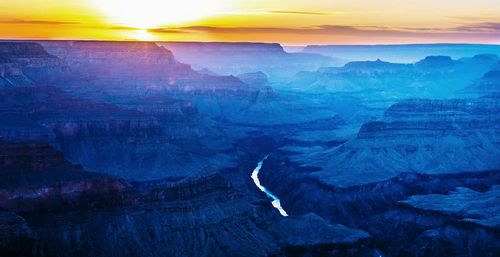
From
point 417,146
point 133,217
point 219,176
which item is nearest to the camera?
point 133,217

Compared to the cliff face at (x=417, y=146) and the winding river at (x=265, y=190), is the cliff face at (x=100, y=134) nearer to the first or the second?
the winding river at (x=265, y=190)

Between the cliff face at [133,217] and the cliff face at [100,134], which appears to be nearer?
the cliff face at [133,217]

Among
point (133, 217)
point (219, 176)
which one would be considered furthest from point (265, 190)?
point (133, 217)

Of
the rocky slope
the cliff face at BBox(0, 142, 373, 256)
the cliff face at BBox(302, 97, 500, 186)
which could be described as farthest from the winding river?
the rocky slope

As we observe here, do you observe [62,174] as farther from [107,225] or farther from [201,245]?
[201,245]

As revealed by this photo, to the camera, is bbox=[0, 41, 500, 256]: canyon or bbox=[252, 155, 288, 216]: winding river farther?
bbox=[252, 155, 288, 216]: winding river

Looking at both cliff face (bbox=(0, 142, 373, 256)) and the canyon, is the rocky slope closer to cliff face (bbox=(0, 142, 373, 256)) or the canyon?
the canyon

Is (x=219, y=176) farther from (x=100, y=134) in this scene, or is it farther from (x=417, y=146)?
(x=417, y=146)

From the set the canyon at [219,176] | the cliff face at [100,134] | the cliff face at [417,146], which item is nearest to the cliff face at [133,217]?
the canyon at [219,176]

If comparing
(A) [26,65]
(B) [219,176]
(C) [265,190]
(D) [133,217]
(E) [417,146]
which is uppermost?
(A) [26,65]

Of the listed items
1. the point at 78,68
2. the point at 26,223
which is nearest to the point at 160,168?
the point at 26,223

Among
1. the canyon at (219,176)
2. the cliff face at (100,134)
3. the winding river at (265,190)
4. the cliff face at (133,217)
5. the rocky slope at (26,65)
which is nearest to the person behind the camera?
the cliff face at (133,217)
